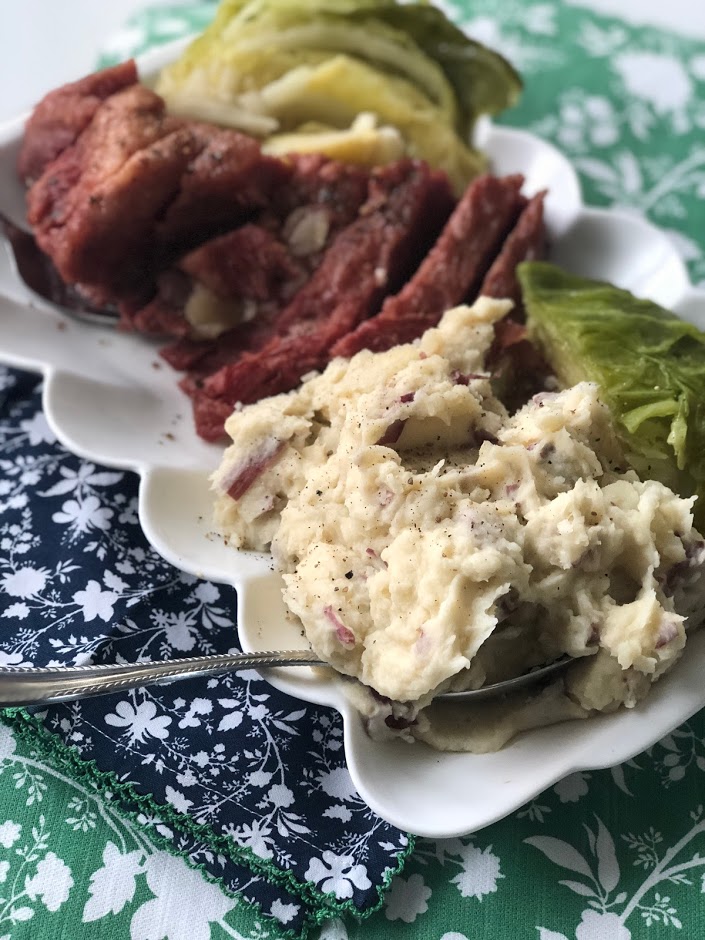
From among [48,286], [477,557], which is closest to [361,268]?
[48,286]

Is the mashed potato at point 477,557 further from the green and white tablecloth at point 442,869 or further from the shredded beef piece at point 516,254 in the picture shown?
the shredded beef piece at point 516,254

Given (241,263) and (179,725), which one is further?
(241,263)

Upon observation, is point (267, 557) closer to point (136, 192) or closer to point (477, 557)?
point (477, 557)

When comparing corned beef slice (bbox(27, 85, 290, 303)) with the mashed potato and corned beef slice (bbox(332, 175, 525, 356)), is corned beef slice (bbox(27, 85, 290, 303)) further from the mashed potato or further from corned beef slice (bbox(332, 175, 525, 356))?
the mashed potato

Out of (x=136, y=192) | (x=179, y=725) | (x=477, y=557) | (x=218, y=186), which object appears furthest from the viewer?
(x=218, y=186)

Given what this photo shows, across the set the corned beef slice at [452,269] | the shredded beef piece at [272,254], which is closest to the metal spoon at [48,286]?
the shredded beef piece at [272,254]

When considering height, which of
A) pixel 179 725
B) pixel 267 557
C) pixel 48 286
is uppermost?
pixel 48 286
